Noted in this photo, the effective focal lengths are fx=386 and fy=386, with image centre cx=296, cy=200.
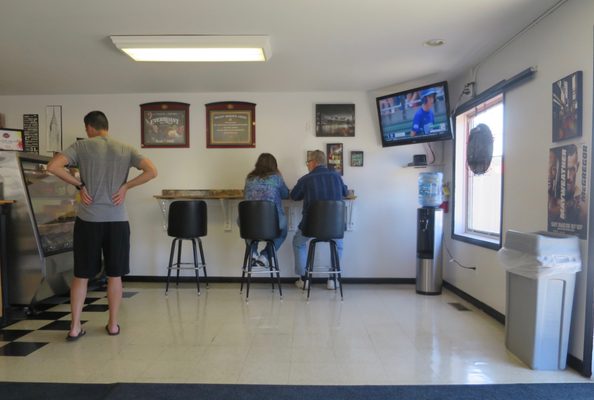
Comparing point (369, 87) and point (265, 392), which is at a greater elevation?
point (369, 87)

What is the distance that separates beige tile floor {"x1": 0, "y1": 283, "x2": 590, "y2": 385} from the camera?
2.26m

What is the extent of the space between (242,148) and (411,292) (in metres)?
2.62

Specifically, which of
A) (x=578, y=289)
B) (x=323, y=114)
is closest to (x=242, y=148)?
(x=323, y=114)

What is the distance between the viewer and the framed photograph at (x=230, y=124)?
478cm

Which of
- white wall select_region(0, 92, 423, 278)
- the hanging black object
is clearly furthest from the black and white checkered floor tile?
the hanging black object

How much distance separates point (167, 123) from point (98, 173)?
2.19m

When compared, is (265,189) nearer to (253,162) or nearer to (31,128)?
(253,162)

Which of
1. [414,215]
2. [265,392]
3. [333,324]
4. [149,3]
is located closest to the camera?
[265,392]

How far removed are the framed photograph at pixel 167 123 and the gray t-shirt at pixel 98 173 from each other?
6.62ft

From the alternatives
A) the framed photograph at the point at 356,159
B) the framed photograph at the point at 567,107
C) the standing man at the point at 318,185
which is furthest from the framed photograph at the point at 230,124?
the framed photograph at the point at 567,107

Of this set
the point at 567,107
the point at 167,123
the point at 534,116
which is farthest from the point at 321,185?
the point at 567,107

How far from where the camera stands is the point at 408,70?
13.0 feet

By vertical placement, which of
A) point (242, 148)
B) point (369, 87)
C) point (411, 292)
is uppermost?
point (369, 87)

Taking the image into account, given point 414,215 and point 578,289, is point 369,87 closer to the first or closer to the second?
point 414,215
